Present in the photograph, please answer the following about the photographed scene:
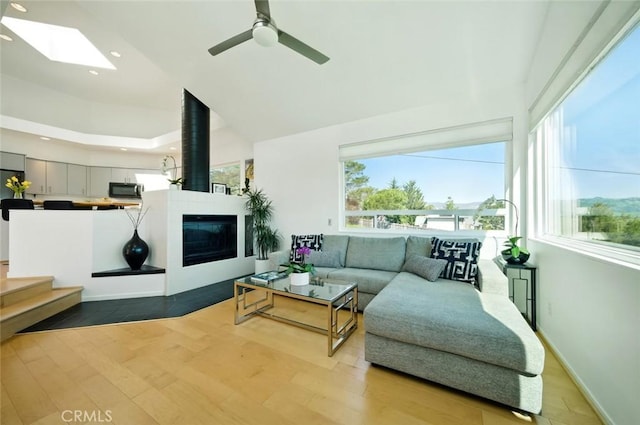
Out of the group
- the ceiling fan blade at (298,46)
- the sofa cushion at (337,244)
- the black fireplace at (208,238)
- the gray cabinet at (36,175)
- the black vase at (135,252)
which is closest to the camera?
the ceiling fan blade at (298,46)

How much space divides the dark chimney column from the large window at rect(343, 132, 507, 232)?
2.47 m

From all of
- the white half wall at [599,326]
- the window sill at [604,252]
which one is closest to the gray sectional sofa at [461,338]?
the white half wall at [599,326]

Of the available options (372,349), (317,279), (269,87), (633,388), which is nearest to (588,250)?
(633,388)

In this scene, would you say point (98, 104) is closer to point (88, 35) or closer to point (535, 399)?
point (88, 35)

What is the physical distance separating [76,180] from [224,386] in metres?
7.47

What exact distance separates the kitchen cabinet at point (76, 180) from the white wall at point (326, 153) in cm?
510

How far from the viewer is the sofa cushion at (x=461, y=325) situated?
1.31 m

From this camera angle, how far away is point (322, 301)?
76.8 inches

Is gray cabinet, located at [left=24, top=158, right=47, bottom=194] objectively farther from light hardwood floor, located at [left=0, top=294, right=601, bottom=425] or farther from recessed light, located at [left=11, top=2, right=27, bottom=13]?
light hardwood floor, located at [left=0, top=294, right=601, bottom=425]

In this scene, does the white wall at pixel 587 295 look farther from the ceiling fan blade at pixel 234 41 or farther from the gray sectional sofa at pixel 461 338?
the ceiling fan blade at pixel 234 41

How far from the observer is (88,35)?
3.74m

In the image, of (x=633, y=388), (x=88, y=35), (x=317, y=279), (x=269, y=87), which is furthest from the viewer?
(x=88, y=35)

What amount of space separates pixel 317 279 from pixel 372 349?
1023 millimetres

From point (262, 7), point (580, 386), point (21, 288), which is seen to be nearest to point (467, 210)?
point (580, 386)
